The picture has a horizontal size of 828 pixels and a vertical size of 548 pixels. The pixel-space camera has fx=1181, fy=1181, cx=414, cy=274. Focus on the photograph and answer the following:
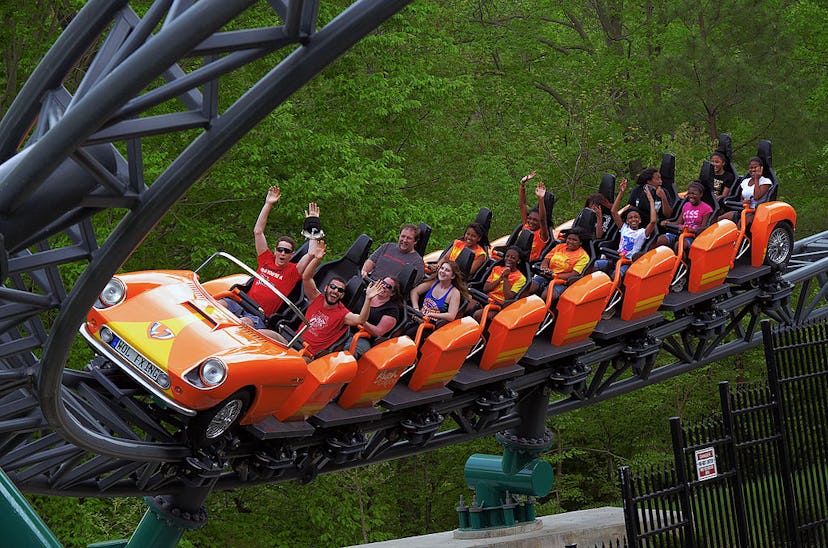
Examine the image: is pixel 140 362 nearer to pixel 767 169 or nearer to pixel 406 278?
pixel 406 278

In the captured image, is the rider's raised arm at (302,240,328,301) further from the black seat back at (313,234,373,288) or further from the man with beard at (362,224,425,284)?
the man with beard at (362,224,425,284)

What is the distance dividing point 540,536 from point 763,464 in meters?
3.23

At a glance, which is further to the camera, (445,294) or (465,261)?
(465,261)

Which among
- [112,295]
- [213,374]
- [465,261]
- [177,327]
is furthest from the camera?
[465,261]

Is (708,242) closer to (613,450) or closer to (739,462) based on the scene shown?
(739,462)

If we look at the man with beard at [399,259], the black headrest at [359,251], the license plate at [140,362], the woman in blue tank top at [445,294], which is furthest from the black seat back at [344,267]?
the license plate at [140,362]

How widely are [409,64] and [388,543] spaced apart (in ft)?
30.5

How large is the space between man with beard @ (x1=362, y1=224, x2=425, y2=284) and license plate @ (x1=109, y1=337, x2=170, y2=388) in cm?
252

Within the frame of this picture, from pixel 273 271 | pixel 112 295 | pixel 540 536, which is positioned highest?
pixel 273 271

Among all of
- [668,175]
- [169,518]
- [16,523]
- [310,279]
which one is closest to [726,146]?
[668,175]

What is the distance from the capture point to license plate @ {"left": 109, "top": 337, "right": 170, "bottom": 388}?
6.94 metres

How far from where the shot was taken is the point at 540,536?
10.8 metres

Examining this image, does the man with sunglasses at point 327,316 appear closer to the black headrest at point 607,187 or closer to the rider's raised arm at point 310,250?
the rider's raised arm at point 310,250

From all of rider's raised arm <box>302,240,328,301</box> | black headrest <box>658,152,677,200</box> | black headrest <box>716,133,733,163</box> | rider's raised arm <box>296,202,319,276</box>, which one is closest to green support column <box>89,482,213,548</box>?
rider's raised arm <box>302,240,328,301</box>
